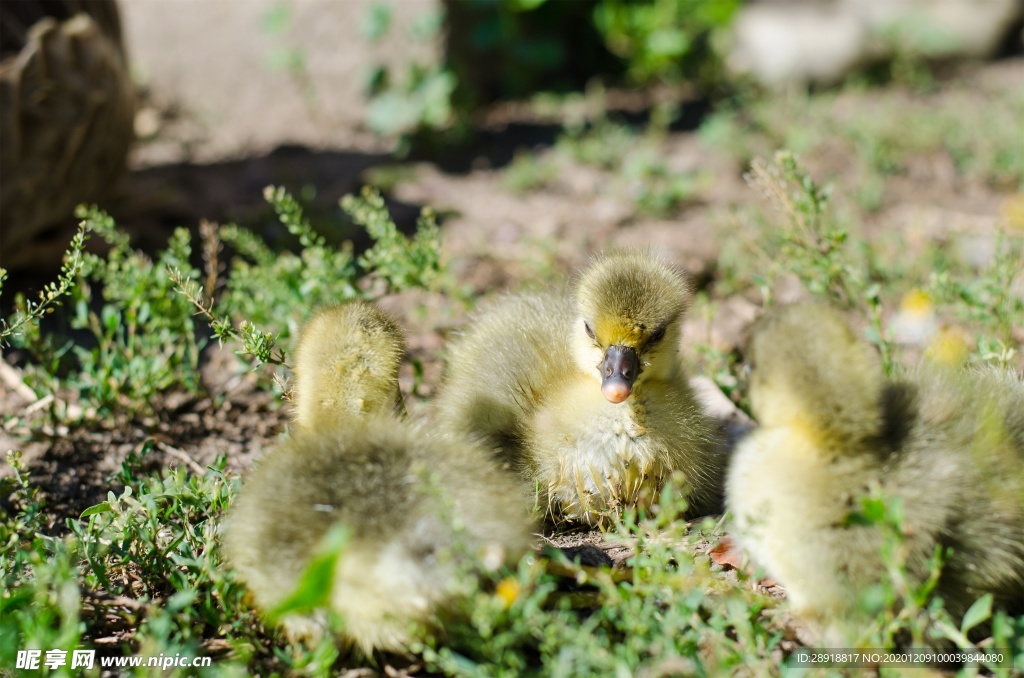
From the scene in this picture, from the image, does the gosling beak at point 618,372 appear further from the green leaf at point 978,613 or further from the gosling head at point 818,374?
the green leaf at point 978,613

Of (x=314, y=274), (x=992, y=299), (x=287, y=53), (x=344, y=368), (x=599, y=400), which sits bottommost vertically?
(x=599, y=400)

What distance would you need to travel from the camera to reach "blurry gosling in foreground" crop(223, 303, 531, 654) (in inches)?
83.1

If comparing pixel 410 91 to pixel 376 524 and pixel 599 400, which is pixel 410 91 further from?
pixel 376 524

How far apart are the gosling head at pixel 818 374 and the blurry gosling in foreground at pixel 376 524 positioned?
699 millimetres

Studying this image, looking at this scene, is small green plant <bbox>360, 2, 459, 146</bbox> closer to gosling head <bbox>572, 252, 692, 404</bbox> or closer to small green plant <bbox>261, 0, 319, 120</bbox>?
small green plant <bbox>261, 0, 319, 120</bbox>

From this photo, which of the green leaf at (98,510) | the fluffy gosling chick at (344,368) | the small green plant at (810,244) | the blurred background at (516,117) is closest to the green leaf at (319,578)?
the fluffy gosling chick at (344,368)

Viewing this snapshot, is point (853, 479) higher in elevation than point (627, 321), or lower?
lower

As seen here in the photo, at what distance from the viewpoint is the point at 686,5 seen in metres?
7.79

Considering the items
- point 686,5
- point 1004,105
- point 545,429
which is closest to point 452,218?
point 545,429

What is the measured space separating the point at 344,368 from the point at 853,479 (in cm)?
136

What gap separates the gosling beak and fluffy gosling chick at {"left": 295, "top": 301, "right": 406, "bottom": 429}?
606mm

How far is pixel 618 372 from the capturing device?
2.74 metres

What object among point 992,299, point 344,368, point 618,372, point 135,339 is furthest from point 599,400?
point 135,339

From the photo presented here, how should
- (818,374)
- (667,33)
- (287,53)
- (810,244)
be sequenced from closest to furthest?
(818,374) → (810,244) → (287,53) → (667,33)
